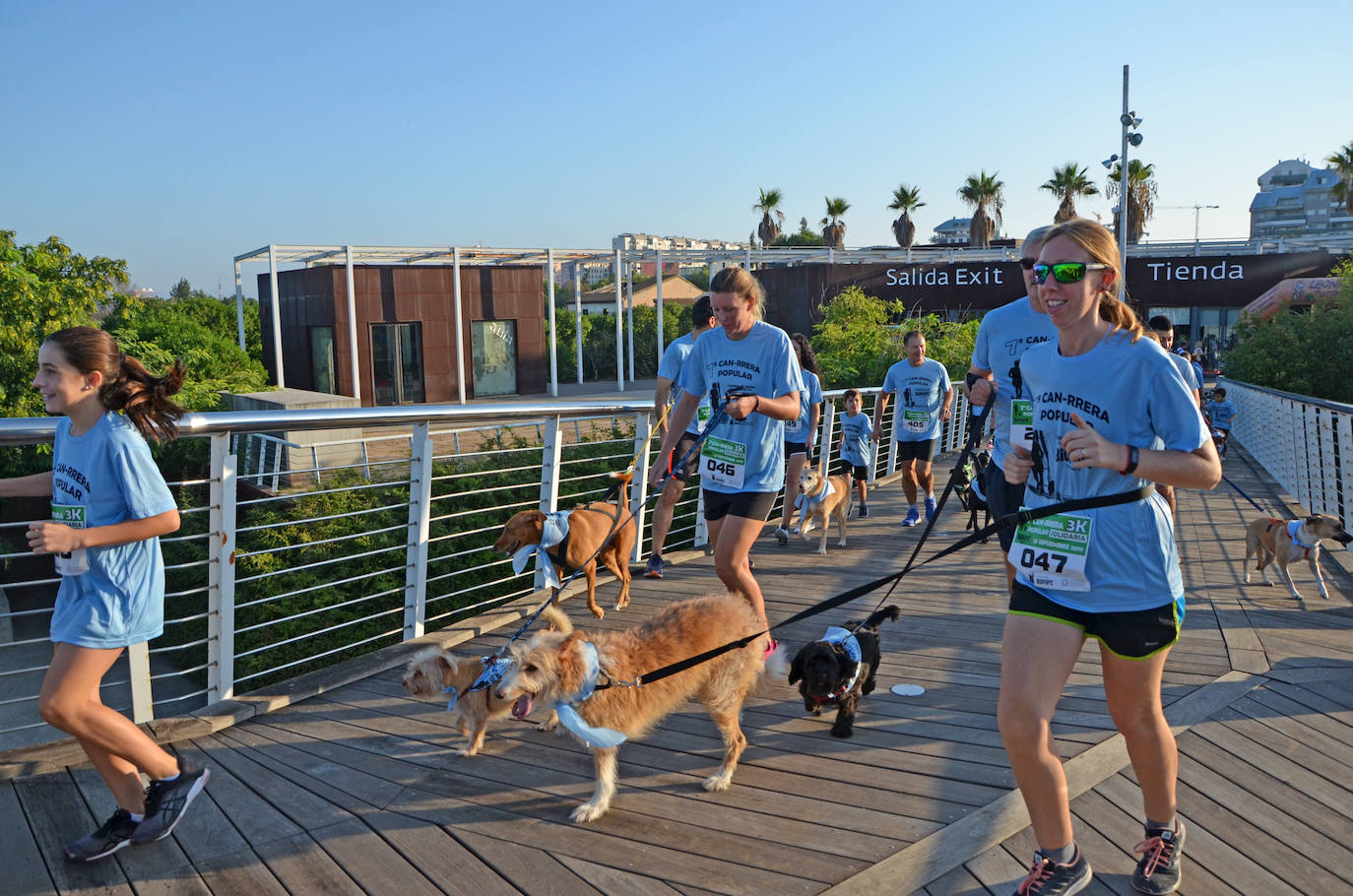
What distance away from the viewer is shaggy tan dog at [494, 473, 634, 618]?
5203 millimetres

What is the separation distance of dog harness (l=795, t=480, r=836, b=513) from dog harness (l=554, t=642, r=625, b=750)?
4.77m

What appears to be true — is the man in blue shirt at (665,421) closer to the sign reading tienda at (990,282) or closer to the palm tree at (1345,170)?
the sign reading tienda at (990,282)

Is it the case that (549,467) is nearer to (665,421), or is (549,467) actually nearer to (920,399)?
(665,421)

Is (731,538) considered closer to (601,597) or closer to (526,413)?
(526,413)

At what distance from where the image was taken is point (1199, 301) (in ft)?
111

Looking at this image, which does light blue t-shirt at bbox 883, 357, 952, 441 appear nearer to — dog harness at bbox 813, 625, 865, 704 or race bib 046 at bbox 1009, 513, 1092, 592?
dog harness at bbox 813, 625, 865, 704

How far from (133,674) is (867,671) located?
2796 millimetres

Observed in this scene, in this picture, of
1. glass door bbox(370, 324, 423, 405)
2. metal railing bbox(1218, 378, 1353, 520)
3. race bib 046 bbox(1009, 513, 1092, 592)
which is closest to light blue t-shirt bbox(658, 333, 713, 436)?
race bib 046 bbox(1009, 513, 1092, 592)

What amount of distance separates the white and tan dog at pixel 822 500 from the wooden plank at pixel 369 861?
4911 mm

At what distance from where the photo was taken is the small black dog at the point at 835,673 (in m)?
3.52

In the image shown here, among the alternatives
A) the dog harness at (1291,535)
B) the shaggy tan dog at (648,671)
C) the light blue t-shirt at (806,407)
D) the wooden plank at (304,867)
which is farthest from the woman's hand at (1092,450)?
the dog harness at (1291,535)

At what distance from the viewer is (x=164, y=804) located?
2861mm

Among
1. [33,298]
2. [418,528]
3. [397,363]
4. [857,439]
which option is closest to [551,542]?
[418,528]

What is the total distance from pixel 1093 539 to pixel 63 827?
3.15 meters
